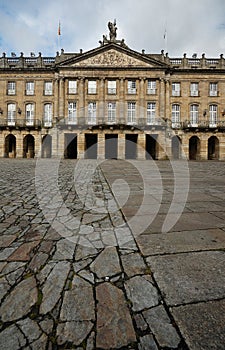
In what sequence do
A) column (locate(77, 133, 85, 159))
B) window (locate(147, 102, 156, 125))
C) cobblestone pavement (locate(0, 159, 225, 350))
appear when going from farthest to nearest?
1. window (locate(147, 102, 156, 125))
2. column (locate(77, 133, 85, 159))
3. cobblestone pavement (locate(0, 159, 225, 350))

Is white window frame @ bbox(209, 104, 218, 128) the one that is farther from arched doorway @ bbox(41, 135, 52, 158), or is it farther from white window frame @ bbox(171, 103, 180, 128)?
arched doorway @ bbox(41, 135, 52, 158)

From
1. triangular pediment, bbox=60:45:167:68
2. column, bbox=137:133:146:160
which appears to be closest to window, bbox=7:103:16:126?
triangular pediment, bbox=60:45:167:68

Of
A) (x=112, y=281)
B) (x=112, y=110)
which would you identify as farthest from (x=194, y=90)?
(x=112, y=281)

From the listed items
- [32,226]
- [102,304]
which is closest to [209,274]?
[102,304]

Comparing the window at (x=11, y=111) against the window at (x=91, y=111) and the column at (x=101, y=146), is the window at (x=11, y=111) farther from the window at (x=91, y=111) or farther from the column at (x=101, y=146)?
the column at (x=101, y=146)

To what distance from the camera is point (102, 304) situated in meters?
1.47

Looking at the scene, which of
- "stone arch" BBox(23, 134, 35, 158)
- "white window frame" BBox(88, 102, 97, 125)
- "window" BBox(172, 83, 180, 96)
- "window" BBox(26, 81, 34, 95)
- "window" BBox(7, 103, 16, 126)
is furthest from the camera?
"stone arch" BBox(23, 134, 35, 158)

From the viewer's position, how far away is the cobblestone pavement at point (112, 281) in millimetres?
1226

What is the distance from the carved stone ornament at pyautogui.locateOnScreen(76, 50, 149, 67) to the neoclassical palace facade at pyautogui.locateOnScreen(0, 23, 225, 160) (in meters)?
0.12

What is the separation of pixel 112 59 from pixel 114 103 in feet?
19.8

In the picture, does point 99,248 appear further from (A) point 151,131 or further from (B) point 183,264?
(A) point 151,131

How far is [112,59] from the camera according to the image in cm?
2973

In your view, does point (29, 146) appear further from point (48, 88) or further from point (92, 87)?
point (92, 87)

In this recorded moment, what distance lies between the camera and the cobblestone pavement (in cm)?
123
